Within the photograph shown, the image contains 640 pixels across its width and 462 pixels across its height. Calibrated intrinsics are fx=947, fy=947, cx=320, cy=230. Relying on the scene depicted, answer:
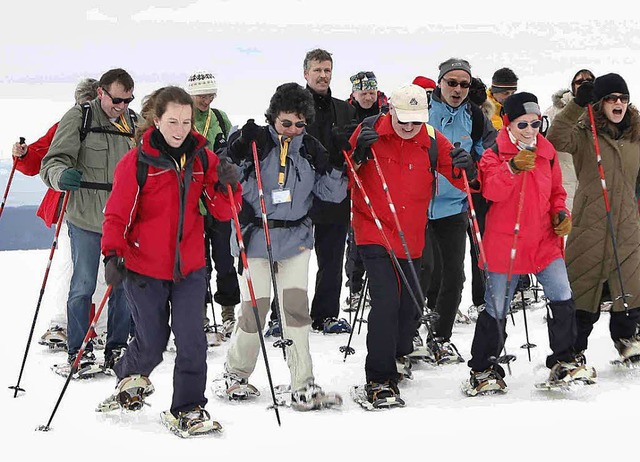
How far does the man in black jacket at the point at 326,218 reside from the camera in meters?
6.62

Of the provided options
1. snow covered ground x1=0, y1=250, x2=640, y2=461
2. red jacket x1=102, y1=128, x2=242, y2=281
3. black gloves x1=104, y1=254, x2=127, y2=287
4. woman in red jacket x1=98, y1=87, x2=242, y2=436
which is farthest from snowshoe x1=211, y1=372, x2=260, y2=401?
black gloves x1=104, y1=254, x2=127, y2=287

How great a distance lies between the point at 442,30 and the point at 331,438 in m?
9.34

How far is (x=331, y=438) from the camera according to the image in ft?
14.1

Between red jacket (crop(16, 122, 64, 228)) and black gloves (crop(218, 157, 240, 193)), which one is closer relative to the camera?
black gloves (crop(218, 157, 240, 193))

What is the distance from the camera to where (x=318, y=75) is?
21.7 ft

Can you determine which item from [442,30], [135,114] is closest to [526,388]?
[135,114]

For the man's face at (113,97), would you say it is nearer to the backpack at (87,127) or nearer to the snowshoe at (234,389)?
the backpack at (87,127)

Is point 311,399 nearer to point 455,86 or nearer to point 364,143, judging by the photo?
point 364,143

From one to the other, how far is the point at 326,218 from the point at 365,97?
1.02 metres

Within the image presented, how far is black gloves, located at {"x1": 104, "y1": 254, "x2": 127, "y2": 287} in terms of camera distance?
4.18m

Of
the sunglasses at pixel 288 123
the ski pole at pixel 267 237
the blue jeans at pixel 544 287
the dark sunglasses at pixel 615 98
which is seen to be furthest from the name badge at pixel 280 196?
the dark sunglasses at pixel 615 98

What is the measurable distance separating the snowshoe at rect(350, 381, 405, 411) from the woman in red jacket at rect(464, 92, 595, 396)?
459mm

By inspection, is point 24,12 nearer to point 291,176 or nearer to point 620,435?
point 291,176

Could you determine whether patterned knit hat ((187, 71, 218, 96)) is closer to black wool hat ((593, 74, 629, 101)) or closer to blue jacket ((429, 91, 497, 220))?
blue jacket ((429, 91, 497, 220))
